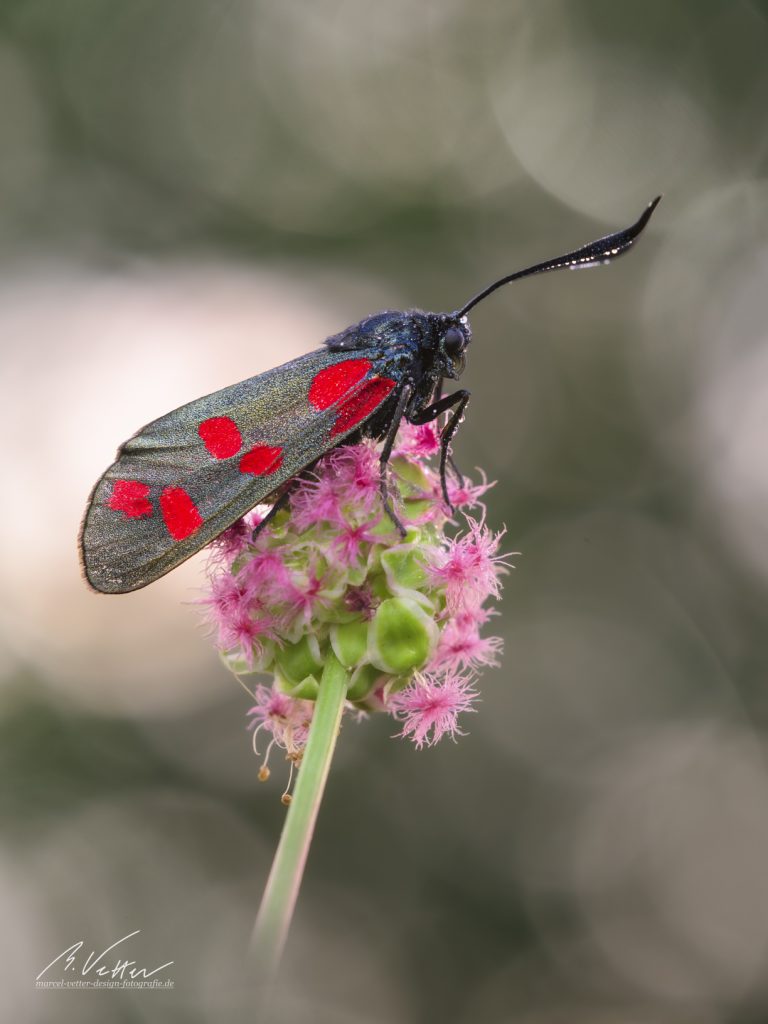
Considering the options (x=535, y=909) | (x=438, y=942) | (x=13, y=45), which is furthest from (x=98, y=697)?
(x=13, y=45)

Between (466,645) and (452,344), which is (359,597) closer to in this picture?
(466,645)

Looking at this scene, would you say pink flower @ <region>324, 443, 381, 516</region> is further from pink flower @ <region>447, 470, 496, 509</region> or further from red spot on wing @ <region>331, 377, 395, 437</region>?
pink flower @ <region>447, 470, 496, 509</region>

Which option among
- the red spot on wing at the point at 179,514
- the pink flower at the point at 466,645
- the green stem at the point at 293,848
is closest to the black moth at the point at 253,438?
the red spot on wing at the point at 179,514

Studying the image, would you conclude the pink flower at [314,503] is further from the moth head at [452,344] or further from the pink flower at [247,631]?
the moth head at [452,344]

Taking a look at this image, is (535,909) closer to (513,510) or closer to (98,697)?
(513,510)

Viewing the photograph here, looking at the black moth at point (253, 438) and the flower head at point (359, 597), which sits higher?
the black moth at point (253, 438)

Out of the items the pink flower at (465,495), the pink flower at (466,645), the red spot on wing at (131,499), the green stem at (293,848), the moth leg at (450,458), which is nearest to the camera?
the green stem at (293,848)
